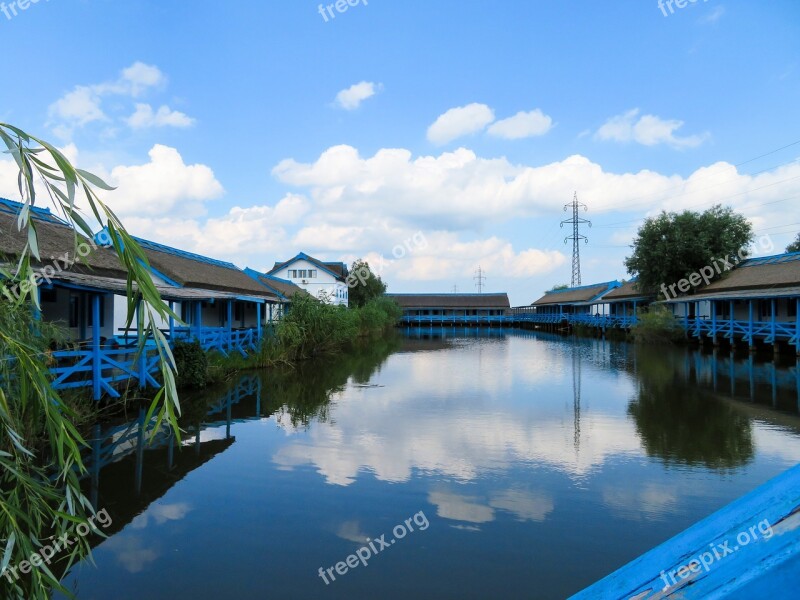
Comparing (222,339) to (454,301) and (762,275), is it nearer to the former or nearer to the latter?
(762,275)

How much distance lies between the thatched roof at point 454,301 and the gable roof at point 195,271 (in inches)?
1649

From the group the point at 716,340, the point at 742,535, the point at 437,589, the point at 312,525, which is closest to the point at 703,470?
the point at 437,589

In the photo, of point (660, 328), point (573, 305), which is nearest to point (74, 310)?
point (660, 328)

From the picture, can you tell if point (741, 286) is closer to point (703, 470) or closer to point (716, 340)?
point (716, 340)

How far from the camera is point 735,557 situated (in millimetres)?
975

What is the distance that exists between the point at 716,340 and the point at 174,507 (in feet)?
96.1

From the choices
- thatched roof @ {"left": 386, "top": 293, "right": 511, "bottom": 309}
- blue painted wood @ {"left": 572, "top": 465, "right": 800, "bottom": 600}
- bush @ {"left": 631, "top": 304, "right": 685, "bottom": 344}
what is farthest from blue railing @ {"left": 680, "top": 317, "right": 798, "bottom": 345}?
thatched roof @ {"left": 386, "top": 293, "right": 511, "bottom": 309}

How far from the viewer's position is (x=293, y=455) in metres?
8.29

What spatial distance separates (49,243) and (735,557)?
1583 cm

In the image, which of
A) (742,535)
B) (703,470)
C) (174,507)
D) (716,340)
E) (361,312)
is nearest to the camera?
(742,535)

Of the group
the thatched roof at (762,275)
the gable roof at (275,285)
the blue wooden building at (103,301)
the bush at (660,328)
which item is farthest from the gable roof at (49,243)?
the thatched roof at (762,275)

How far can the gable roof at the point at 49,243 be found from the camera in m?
11.7

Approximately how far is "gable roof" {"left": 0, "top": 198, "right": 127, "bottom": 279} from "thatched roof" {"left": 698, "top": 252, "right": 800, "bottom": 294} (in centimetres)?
2852

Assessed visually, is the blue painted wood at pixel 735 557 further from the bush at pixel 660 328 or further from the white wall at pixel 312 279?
the white wall at pixel 312 279
